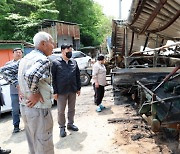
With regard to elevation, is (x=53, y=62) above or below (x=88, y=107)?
above

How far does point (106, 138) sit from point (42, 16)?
2215 centimetres

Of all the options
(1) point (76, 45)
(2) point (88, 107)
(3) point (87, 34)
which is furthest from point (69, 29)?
(2) point (88, 107)

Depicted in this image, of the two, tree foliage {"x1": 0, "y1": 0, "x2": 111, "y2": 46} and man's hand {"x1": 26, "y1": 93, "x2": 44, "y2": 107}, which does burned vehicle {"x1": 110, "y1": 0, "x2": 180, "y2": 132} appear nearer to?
man's hand {"x1": 26, "y1": 93, "x2": 44, "y2": 107}

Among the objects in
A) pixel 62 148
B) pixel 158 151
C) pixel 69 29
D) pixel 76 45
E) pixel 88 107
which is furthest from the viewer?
pixel 76 45

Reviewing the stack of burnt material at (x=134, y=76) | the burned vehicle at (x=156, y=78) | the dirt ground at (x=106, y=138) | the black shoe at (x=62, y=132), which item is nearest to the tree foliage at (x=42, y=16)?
the burned vehicle at (x=156, y=78)

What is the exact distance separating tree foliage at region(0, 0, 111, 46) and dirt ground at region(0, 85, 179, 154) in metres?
18.4

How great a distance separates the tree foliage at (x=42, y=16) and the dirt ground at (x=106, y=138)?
723 inches

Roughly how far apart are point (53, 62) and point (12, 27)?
20.7 meters

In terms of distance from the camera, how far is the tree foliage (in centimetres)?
2317

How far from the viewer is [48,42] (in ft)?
9.97

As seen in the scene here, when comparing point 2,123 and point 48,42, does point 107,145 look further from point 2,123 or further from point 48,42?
point 2,123

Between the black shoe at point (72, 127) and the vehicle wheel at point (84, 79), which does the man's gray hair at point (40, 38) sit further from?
the vehicle wheel at point (84, 79)

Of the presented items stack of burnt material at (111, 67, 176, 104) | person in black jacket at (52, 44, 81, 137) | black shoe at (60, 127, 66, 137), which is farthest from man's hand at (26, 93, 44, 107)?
stack of burnt material at (111, 67, 176, 104)

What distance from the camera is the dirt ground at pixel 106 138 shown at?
166 inches
